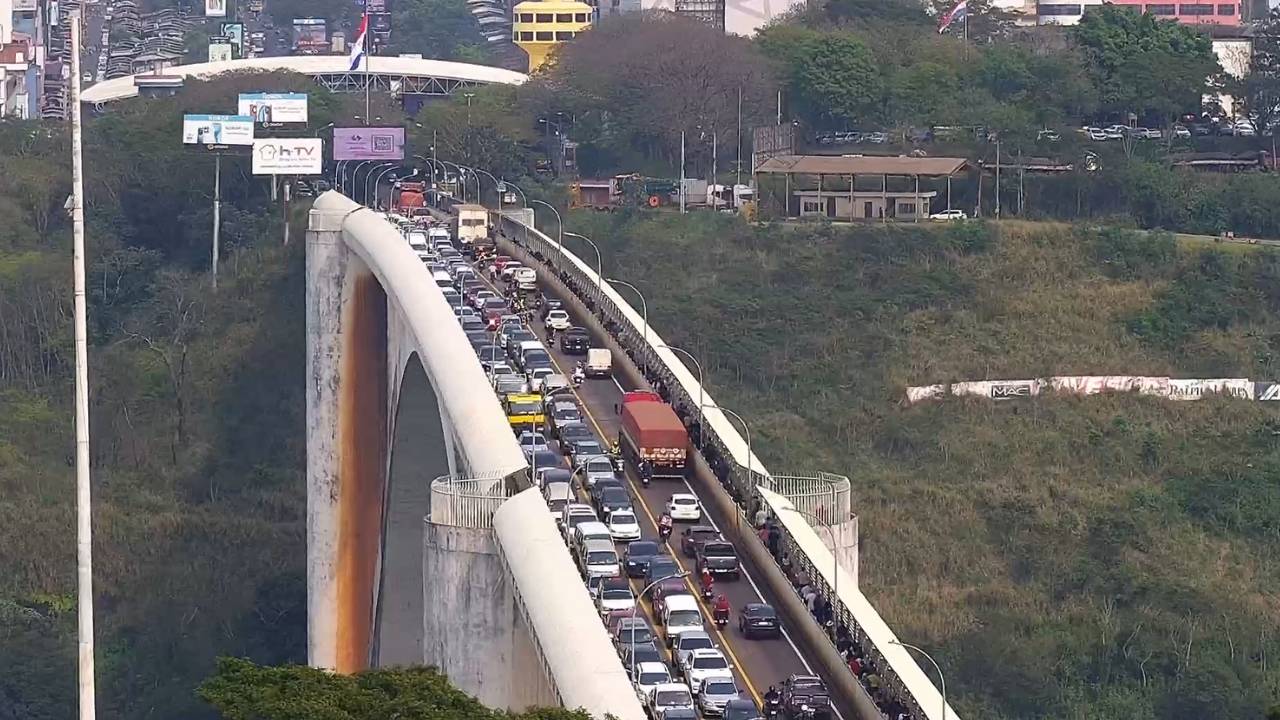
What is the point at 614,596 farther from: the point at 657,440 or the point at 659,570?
the point at 657,440

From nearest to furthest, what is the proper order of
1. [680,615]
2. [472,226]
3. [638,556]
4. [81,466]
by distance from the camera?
1. [81,466]
2. [680,615]
3. [638,556]
4. [472,226]

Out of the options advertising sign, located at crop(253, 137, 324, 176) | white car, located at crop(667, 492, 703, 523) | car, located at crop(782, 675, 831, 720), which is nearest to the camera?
car, located at crop(782, 675, 831, 720)

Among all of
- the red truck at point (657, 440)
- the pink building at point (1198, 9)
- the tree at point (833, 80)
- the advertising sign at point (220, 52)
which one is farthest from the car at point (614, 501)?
the advertising sign at point (220, 52)

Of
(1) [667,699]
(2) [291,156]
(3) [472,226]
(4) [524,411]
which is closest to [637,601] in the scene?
(1) [667,699]

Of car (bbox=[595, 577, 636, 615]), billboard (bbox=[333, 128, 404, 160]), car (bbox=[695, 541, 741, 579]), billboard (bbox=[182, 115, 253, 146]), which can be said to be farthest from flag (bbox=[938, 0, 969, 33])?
car (bbox=[595, 577, 636, 615])

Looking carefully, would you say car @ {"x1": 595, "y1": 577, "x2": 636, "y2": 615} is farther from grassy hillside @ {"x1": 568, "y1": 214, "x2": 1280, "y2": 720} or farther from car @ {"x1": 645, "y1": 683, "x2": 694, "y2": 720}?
grassy hillside @ {"x1": 568, "y1": 214, "x2": 1280, "y2": 720}

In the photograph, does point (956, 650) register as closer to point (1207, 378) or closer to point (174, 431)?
point (1207, 378)
